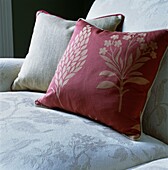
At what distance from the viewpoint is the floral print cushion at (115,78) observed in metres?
1.02

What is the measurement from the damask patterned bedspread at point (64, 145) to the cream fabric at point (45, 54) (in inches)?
12.3

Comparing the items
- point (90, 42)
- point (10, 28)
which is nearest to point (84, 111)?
point (90, 42)

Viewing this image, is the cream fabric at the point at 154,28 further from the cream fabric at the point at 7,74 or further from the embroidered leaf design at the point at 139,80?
the cream fabric at the point at 7,74

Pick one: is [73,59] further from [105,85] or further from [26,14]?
[26,14]

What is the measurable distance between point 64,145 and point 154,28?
51 cm

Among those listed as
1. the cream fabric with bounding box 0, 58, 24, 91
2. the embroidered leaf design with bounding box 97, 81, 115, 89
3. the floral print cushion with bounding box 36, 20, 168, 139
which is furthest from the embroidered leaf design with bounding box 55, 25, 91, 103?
the cream fabric with bounding box 0, 58, 24, 91

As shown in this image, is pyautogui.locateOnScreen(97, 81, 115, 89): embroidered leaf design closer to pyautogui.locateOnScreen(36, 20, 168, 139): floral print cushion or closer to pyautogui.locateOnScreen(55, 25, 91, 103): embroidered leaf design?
pyautogui.locateOnScreen(36, 20, 168, 139): floral print cushion

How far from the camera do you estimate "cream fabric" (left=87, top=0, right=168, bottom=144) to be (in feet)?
3.42

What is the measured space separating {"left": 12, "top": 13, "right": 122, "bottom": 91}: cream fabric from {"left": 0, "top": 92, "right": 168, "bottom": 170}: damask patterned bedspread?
12.3 inches

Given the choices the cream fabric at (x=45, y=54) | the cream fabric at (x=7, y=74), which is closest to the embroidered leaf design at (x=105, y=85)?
the cream fabric at (x=45, y=54)

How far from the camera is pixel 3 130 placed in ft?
3.19

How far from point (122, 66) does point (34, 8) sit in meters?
1.64

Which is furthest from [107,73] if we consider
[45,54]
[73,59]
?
[45,54]

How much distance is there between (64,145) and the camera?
89 cm
